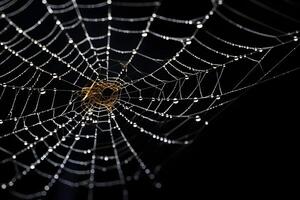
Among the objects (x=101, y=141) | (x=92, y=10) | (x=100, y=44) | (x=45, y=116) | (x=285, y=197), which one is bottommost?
(x=285, y=197)

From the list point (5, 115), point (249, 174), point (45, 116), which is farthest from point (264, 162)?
point (5, 115)

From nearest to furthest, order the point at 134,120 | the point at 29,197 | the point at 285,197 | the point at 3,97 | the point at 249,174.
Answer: the point at 29,197 < the point at 3,97 < the point at 134,120 < the point at 285,197 < the point at 249,174

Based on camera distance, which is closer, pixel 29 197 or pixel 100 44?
pixel 29 197

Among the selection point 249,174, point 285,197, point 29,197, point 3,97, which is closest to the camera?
point 29,197

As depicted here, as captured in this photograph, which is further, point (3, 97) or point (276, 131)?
point (276, 131)

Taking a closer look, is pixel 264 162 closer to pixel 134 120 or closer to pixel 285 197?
pixel 285 197

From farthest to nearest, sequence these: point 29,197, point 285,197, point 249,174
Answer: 1. point 249,174
2. point 285,197
3. point 29,197

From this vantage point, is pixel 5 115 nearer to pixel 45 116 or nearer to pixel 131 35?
pixel 45 116

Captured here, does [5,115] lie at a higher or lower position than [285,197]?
higher

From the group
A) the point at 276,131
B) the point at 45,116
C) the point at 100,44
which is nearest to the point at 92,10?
the point at 100,44
